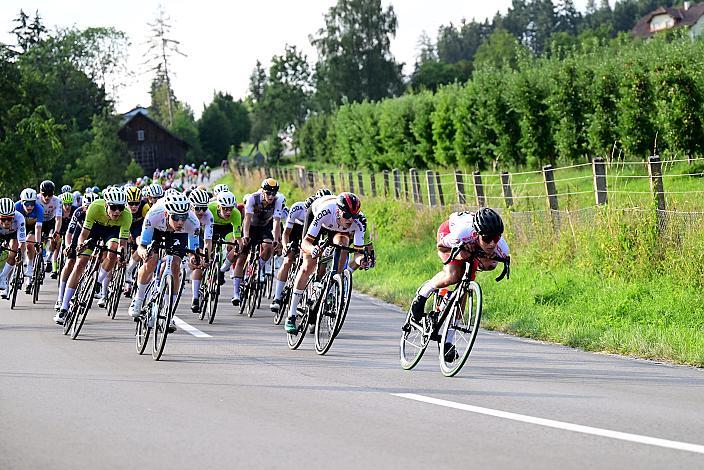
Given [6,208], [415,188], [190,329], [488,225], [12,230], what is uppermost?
[6,208]

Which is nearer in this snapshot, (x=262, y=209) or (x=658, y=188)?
(x=658, y=188)

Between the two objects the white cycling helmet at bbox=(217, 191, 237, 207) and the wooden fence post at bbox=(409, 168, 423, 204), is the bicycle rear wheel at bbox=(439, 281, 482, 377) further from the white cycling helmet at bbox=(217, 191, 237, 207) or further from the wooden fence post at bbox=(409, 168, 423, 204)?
the wooden fence post at bbox=(409, 168, 423, 204)

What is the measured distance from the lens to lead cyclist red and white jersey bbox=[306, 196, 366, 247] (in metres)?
12.7

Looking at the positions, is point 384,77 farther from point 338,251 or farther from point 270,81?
point 338,251

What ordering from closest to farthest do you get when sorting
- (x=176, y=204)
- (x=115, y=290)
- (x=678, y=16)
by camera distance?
(x=176, y=204) → (x=115, y=290) → (x=678, y=16)

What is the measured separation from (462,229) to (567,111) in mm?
28578

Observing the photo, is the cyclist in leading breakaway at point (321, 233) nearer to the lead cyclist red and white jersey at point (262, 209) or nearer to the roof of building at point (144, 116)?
the lead cyclist red and white jersey at point (262, 209)

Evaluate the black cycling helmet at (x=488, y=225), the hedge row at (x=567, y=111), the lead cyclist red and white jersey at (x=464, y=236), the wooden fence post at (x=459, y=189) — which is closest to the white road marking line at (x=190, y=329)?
the lead cyclist red and white jersey at (x=464, y=236)

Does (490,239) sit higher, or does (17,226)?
(17,226)

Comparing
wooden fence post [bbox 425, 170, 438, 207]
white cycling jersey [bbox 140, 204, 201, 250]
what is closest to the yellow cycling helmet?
white cycling jersey [bbox 140, 204, 201, 250]

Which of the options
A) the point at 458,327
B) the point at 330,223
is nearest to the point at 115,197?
the point at 330,223

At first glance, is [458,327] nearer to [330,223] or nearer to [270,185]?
[330,223]

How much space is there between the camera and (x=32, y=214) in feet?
68.3

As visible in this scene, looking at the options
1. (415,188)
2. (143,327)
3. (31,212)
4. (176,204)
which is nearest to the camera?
(143,327)
